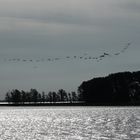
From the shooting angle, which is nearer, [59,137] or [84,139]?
[84,139]

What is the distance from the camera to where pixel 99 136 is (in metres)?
112

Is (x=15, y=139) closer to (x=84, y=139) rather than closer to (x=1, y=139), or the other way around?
(x=1, y=139)

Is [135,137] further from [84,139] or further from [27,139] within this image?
[27,139]

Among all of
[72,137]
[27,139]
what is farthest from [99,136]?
[27,139]

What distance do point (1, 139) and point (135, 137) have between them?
23905 millimetres

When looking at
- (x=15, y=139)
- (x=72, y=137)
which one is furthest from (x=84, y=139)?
(x=15, y=139)

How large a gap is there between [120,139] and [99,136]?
7.67 metres

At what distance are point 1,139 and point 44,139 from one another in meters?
7.84

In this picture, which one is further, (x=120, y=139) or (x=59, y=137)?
(x=59, y=137)

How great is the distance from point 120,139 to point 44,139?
1374 centimetres

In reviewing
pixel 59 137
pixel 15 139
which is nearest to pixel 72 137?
pixel 59 137

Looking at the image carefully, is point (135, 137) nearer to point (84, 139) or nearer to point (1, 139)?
point (84, 139)

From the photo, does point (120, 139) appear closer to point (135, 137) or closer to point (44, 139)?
point (135, 137)

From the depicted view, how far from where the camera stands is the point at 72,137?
10969cm
